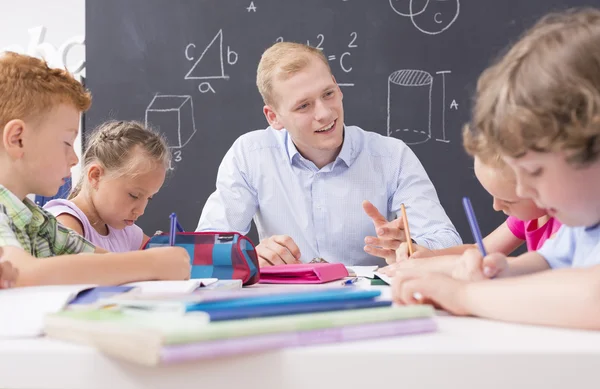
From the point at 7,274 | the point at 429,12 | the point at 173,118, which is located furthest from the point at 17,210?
the point at 429,12

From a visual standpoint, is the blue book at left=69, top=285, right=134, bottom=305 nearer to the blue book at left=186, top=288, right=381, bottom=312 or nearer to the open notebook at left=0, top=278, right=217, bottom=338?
the open notebook at left=0, top=278, right=217, bottom=338

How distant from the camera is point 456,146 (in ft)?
10.2

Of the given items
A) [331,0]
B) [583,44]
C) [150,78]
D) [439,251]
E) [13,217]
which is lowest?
[439,251]

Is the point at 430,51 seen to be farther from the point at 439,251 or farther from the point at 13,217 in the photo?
the point at 13,217

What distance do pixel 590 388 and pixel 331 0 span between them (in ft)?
9.59

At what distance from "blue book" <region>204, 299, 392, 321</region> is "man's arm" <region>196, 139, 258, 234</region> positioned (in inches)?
61.5

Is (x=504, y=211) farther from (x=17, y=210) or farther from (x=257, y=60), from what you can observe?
(x=257, y=60)

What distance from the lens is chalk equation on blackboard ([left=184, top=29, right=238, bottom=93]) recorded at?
332 centimetres

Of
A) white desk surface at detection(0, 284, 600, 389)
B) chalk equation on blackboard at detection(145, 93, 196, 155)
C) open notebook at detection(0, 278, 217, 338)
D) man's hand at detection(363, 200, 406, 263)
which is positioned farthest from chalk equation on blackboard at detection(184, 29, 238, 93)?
white desk surface at detection(0, 284, 600, 389)

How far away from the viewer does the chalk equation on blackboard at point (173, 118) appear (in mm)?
3352

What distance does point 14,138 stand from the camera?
1237 mm

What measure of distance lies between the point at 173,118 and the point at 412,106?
1228 mm

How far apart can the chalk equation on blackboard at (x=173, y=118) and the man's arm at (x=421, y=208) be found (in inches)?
Answer: 53.5

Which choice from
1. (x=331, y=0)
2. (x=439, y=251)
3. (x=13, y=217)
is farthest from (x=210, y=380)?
(x=331, y=0)
